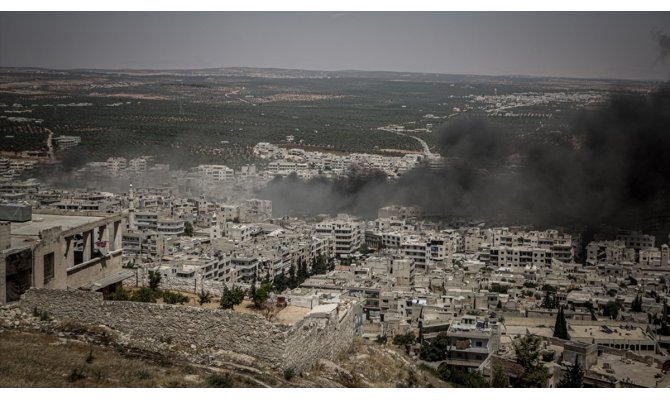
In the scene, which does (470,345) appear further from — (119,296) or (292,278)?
(292,278)

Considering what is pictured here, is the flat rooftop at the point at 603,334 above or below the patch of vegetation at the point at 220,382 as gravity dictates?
below

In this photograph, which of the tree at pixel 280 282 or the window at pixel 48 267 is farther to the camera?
the tree at pixel 280 282

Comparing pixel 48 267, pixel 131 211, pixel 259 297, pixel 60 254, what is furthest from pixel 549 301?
pixel 131 211

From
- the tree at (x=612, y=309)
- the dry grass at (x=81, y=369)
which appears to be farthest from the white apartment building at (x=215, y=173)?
the dry grass at (x=81, y=369)

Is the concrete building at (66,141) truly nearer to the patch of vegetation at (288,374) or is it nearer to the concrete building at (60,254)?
the concrete building at (60,254)

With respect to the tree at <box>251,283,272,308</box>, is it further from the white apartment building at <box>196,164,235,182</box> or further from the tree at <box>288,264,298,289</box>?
the white apartment building at <box>196,164,235,182</box>
